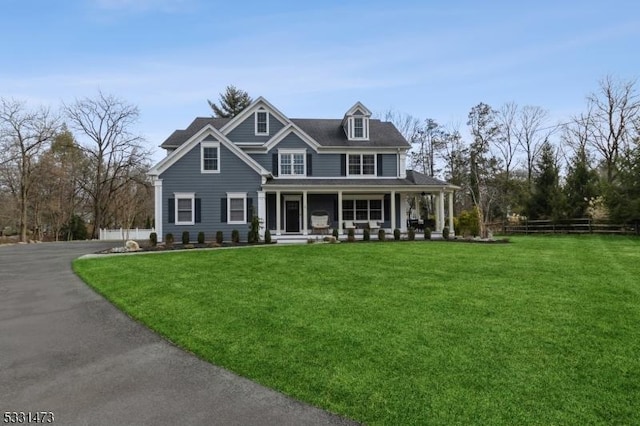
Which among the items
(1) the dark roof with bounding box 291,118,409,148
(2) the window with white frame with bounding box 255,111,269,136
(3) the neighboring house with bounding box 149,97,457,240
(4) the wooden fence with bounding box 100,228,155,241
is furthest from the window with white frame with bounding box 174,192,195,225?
(4) the wooden fence with bounding box 100,228,155,241

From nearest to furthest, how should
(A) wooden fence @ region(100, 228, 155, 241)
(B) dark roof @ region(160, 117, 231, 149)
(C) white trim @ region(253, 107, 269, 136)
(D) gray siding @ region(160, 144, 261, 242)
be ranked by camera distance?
(D) gray siding @ region(160, 144, 261, 242)
(C) white trim @ region(253, 107, 269, 136)
(B) dark roof @ region(160, 117, 231, 149)
(A) wooden fence @ region(100, 228, 155, 241)

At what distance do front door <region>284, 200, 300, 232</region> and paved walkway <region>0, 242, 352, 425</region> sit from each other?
16.0 m

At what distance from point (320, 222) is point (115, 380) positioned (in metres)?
17.6

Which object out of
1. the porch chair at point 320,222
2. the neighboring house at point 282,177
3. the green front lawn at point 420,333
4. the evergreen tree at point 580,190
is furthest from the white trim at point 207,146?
the evergreen tree at point 580,190

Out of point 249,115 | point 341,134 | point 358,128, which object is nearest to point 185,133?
point 249,115

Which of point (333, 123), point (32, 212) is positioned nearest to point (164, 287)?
point (333, 123)

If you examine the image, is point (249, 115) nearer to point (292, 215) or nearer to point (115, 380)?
point (292, 215)

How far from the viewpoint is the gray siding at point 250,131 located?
888 inches

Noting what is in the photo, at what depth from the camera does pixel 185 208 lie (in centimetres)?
1986

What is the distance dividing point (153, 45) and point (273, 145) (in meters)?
8.12

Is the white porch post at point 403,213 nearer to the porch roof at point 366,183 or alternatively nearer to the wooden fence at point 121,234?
the porch roof at point 366,183

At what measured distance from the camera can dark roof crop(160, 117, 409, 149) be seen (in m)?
23.1

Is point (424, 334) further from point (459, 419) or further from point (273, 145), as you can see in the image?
point (273, 145)

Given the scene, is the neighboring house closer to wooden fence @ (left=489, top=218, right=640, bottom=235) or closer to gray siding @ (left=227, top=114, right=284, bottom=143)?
gray siding @ (left=227, top=114, right=284, bottom=143)
